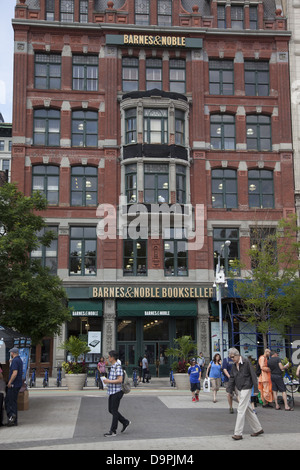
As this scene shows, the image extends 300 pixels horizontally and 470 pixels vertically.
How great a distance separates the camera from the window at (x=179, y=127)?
37.3 meters

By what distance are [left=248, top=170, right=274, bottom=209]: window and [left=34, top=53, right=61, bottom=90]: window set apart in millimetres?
15073

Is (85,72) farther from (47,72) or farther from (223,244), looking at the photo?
(223,244)

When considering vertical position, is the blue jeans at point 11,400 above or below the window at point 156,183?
below

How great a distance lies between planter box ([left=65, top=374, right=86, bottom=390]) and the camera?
25.5 metres

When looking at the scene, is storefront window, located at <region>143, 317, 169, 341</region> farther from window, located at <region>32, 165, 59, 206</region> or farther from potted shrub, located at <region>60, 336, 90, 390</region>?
window, located at <region>32, 165, 59, 206</region>

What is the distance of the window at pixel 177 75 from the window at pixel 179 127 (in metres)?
2.15

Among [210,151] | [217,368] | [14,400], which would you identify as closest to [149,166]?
[210,151]

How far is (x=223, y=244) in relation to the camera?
36.9 meters

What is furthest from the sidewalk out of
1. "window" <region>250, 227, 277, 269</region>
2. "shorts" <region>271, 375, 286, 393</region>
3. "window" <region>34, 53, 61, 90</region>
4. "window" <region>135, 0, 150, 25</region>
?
"window" <region>135, 0, 150, 25</region>

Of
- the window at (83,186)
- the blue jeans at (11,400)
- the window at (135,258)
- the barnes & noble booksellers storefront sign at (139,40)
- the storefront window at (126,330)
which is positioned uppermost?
the barnes & noble booksellers storefront sign at (139,40)

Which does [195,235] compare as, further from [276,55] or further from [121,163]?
[276,55]

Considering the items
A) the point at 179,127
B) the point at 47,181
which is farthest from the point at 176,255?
the point at 47,181

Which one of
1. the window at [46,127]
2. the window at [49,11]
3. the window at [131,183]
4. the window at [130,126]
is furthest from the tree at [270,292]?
the window at [49,11]

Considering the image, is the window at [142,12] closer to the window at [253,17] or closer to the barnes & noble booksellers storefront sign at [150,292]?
the window at [253,17]
